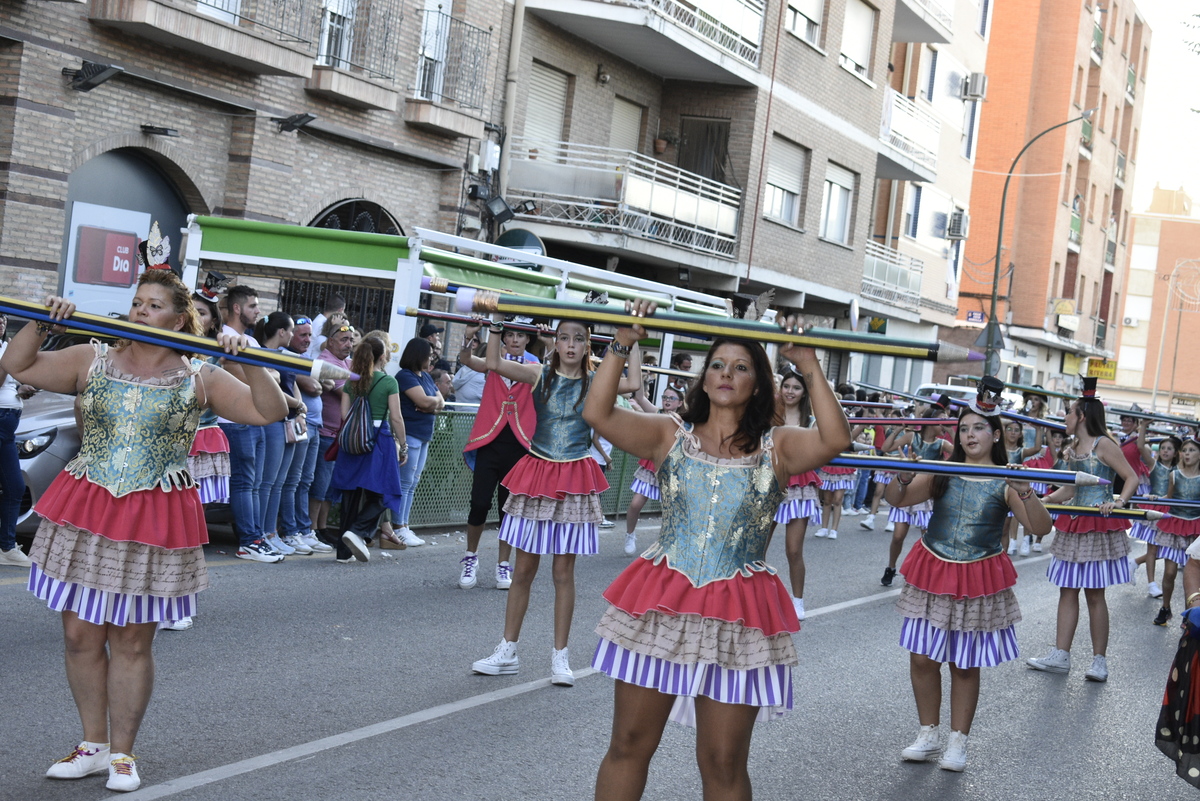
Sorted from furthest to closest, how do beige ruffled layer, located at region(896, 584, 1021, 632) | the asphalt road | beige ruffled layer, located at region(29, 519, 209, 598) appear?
1. beige ruffled layer, located at region(896, 584, 1021, 632)
2. the asphalt road
3. beige ruffled layer, located at region(29, 519, 209, 598)

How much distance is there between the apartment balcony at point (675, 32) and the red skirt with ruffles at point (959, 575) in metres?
14.8

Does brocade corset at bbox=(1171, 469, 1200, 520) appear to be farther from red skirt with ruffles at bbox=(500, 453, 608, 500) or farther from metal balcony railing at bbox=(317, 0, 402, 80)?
metal balcony railing at bbox=(317, 0, 402, 80)

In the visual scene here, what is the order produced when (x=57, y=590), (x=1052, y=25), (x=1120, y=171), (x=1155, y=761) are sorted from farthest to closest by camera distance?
1. (x=1120, y=171)
2. (x=1052, y=25)
3. (x=1155, y=761)
4. (x=57, y=590)

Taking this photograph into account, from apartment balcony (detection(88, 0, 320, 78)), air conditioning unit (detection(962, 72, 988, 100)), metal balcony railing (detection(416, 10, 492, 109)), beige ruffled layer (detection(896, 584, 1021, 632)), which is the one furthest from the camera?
air conditioning unit (detection(962, 72, 988, 100))

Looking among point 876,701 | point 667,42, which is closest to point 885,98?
point 667,42

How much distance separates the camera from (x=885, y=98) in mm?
29922

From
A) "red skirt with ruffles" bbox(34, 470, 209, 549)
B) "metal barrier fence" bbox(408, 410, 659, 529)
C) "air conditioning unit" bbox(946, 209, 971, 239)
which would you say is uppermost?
"air conditioning unit" bbox(946, 209, 971, 239)

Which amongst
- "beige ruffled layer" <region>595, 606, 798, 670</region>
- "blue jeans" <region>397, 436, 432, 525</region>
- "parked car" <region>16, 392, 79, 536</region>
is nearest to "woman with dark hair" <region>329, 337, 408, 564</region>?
"blue jeans" <region>397, 436, 432, 525</region>

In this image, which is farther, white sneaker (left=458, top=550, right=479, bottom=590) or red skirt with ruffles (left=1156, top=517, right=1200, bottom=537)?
red skirt with ruffles (left=1156, top=517, right=1200, bottom=537)

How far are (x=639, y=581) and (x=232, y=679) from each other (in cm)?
312

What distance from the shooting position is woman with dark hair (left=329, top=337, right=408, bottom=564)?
1059cm

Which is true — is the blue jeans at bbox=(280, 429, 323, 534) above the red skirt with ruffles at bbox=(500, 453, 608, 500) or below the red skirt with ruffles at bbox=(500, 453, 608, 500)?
below

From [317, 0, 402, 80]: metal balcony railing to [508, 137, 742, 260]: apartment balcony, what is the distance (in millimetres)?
3025

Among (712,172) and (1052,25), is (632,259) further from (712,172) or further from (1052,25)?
(1052,25)
